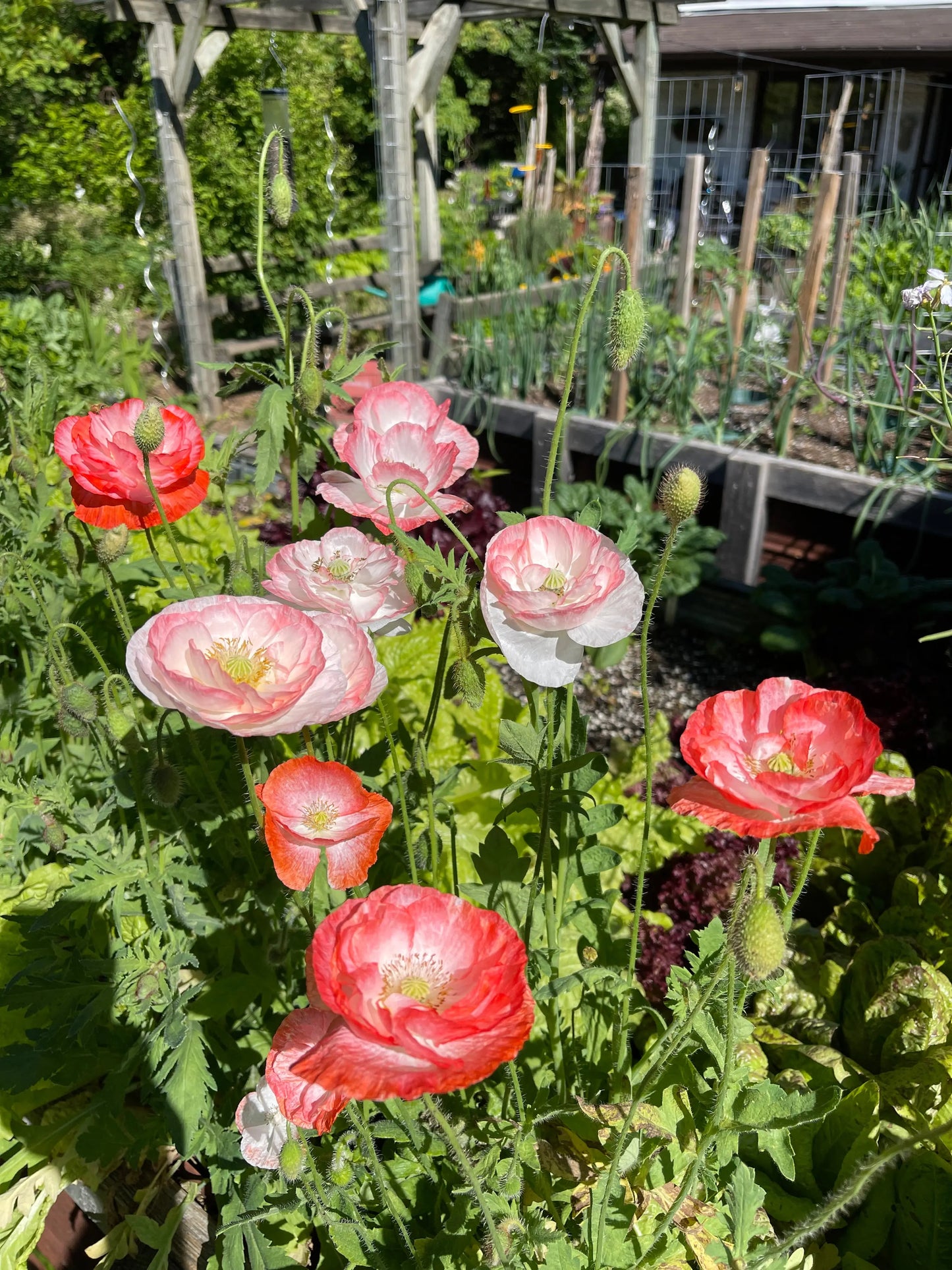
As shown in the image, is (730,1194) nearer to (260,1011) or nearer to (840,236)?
(260,1011)

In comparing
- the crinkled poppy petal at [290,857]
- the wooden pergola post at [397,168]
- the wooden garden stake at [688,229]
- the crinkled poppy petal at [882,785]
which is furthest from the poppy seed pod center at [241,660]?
the wooden garden stake at [688,229]

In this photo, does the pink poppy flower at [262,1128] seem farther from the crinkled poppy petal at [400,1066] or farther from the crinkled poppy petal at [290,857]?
the crinkled poppy petal at [400,1066]

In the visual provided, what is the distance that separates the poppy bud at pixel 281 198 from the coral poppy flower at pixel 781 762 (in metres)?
0.93


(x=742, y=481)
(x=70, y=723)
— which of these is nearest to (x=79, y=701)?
(x=70, y=723)

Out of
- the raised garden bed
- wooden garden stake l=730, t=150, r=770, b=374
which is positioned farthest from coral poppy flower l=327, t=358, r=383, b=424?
wooden garden stake l=730, t=150, r=770, b=374

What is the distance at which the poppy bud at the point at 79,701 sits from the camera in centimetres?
125

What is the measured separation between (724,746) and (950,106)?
47.1 feet

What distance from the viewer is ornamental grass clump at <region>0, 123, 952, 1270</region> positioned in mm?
810

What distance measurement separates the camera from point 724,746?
84 cm

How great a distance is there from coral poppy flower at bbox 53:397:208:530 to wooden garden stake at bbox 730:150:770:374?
320 centimetres

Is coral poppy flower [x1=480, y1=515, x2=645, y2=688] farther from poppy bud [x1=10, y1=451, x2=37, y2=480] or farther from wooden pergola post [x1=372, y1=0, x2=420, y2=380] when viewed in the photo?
wooden pergola post [x1=372, y1=0, x2=420, y2=380]

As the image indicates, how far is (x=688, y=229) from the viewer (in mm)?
4609

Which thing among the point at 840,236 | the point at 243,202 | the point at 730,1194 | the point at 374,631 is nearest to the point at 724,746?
the point at 374,631

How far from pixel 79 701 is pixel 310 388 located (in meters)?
0.49
